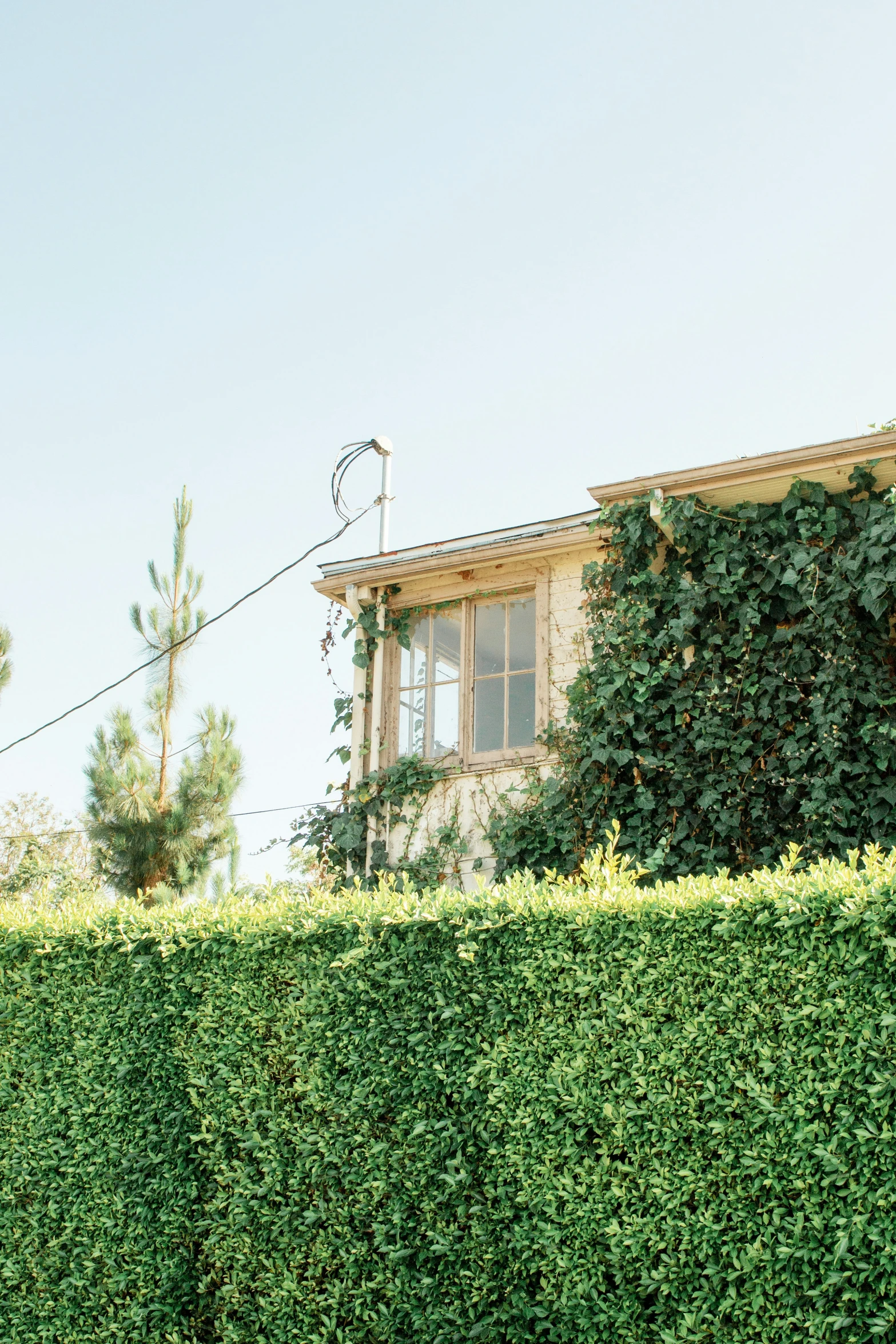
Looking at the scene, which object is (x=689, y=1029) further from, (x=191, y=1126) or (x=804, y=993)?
(x=191, y=1126)

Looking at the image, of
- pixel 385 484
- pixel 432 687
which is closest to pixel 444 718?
pixel 432 687

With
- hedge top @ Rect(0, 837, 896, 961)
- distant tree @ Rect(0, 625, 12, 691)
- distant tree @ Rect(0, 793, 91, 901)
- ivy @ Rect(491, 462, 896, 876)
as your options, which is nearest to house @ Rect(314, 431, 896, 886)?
ivy @ Rect(491, 462, 896, 876)

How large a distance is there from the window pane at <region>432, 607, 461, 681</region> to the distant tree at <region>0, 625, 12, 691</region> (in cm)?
669

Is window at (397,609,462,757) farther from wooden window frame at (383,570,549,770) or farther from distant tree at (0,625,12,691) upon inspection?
distant tree at (0,625,12,691)

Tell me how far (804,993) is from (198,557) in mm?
11323

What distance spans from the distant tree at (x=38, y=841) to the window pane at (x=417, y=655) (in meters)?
16.2

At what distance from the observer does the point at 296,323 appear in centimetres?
1134

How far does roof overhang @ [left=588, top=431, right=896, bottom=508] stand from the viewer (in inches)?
302

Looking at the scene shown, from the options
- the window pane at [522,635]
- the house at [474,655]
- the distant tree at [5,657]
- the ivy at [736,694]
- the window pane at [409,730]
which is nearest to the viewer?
the ivy at [736,694]

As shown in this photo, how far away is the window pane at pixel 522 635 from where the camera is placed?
Answer: 31.0 ft

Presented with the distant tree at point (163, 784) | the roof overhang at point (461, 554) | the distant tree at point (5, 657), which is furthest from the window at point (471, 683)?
the distant tree at point (5, 657)

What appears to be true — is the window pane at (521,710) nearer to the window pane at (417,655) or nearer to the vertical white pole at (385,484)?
the window pane at (417,655)

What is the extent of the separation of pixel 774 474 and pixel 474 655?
9.64 ft

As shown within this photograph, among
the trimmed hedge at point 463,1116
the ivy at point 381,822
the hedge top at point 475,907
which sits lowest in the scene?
the trimmed hedge at point 463,1116
